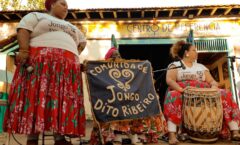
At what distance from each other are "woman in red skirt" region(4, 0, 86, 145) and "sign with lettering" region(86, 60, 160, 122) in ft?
1.04

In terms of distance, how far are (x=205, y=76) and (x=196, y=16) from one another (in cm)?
514

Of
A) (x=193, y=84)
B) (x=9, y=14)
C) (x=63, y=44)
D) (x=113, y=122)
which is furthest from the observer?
(x=9, y=14)

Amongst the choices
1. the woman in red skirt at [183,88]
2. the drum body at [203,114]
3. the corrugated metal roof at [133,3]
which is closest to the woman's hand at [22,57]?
the woman in red skirt at [183,88]

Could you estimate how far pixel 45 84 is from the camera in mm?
2693

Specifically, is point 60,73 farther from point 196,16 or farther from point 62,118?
point 196,16

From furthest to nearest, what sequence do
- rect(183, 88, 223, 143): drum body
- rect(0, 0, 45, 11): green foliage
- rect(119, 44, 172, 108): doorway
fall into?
rect(0, 0, 45, 11): green foliage < rect(119, 44, 172, 108): doorway < rect(183, 88, 223, 143): drum body

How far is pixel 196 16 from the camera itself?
28.9 ft

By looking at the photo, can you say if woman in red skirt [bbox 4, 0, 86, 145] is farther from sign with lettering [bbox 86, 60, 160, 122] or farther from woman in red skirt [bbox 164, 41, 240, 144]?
woman in red skirt [bbox 164, 41, 240, 144]

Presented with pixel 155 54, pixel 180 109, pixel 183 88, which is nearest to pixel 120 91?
pixel 180 109

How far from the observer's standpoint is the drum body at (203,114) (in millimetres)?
3533

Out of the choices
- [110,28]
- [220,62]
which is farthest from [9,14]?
→ [220,62]

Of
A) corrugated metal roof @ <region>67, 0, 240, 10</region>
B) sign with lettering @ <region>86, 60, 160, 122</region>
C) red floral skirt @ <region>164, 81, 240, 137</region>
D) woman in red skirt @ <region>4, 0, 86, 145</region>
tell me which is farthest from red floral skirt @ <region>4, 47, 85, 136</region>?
corrugated metal roof @ <region>67, 0, 240, 10</region>

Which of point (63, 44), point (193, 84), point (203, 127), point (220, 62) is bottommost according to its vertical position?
point (203, 127)

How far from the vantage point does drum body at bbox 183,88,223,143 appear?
3533 millimetres
